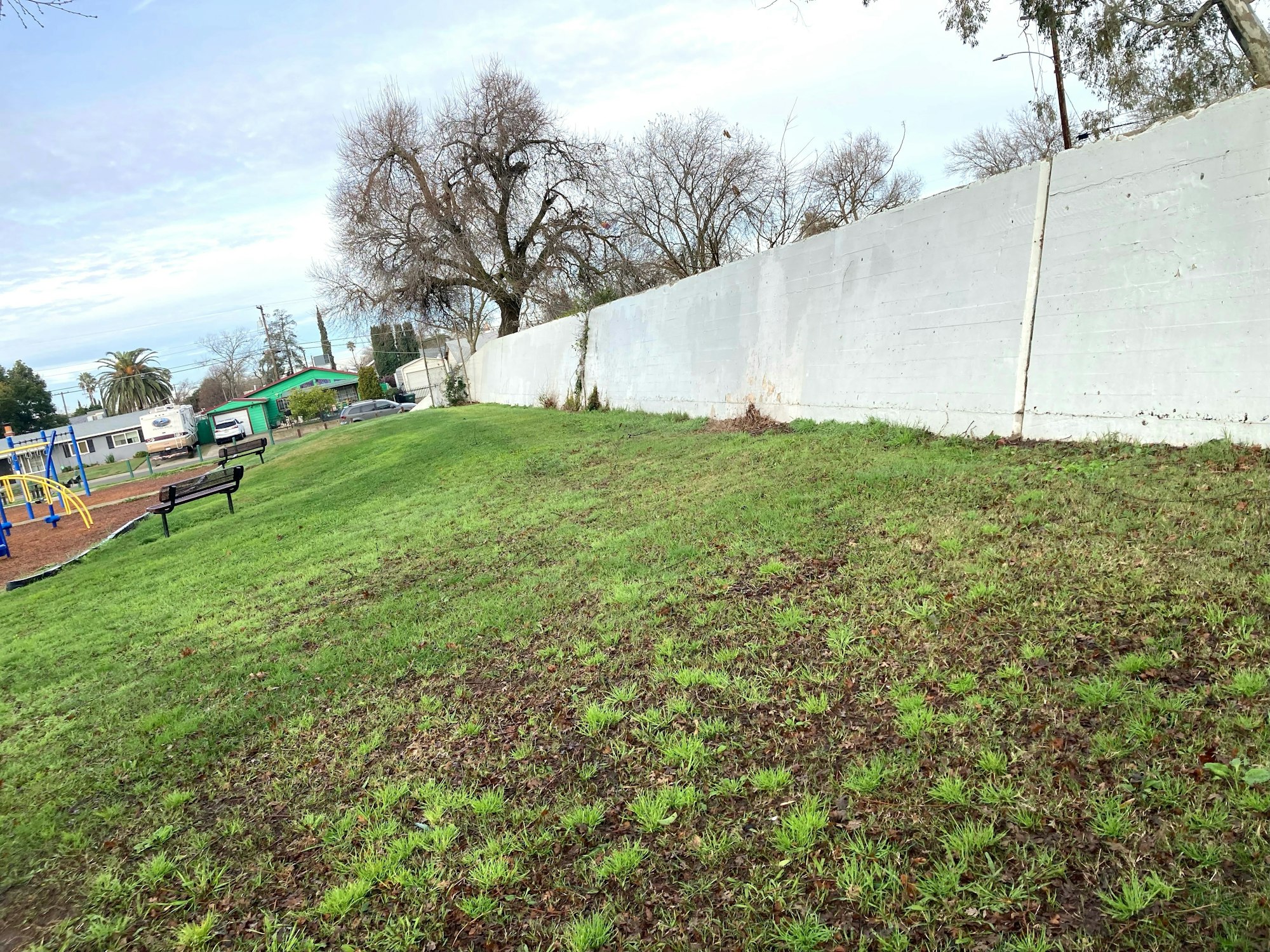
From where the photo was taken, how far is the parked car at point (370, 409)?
146 feet

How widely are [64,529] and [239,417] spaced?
42.9 meters

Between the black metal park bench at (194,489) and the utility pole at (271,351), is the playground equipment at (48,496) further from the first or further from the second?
the utility pole at (271,351)

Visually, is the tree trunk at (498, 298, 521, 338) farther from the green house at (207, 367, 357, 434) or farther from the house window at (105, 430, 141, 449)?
the house window at (105, 430, 141, 449)

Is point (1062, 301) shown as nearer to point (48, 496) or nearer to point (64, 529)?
point (64, 529)

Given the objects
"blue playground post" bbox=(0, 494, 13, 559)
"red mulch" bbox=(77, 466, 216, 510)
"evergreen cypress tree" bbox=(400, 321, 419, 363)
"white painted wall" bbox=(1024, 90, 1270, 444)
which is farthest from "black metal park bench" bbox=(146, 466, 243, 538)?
"evergreen cypress tree" bbox=(400, 321, 419, 363)

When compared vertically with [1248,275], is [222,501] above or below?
below

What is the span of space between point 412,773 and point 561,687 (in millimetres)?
817

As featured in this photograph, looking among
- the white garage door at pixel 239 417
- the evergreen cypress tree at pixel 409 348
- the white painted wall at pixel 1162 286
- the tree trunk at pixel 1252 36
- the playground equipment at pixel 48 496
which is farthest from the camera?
the evergreen cypress tree at pixel 409 348

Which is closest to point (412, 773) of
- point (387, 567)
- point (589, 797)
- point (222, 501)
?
point (589, 797)

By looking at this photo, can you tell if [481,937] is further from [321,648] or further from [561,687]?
[321,648]

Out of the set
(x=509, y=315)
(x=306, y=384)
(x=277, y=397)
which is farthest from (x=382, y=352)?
(x=509, y=315)

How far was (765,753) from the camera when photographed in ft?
9.02

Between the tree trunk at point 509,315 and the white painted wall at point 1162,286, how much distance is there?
25.5 metres

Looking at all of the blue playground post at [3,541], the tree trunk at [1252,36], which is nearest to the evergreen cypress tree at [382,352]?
the blue playground post at [3,541]
